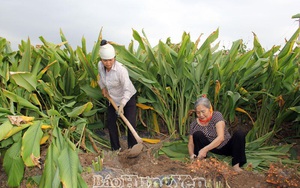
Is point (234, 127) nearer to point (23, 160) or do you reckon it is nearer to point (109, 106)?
point (109, 106)

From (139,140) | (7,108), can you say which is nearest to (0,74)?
(7,108)

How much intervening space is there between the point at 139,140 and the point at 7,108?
1281mm

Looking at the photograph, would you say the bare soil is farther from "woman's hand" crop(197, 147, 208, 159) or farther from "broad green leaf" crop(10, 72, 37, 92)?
"broad green leaf" crop(10, 72, 37, 92)

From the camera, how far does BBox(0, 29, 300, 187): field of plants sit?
4.04 m

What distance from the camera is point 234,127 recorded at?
4.75 meters

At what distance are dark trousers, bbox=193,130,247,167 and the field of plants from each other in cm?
14

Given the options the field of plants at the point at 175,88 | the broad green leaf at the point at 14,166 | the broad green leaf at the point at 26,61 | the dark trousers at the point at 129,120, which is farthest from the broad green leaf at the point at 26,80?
the dark trousers at the point at 129,120

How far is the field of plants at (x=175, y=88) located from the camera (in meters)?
4.04

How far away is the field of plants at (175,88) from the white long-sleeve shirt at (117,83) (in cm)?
21

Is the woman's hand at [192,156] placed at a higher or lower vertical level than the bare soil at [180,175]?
higher

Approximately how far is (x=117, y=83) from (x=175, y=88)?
67 centimetres

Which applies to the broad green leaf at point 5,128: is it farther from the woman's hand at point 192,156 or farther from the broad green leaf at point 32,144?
the woman's hand at point 192,156

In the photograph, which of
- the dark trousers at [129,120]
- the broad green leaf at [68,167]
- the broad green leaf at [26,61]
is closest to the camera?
the broad green leaf at [68,167]

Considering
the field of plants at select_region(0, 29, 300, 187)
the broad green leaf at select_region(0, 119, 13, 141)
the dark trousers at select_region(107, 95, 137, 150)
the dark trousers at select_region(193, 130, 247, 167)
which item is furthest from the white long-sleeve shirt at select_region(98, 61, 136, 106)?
the broad green leaf at select_region(0, 119, 13, 141)
